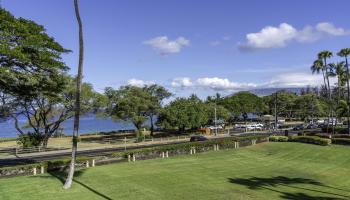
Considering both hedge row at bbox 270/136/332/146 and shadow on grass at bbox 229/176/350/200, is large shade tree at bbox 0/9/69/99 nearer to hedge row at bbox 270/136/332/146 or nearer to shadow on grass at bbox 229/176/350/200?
shadow on grass at bbox 229/176/350/200

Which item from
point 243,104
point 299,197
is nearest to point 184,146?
point 299,197

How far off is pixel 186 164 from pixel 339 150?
73.1 ft

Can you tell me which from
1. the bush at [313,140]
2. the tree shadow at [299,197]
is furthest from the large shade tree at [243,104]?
the tree shadow at [299,197]

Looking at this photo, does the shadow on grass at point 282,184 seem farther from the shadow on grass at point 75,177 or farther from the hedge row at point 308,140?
the hedge row at point 308,140

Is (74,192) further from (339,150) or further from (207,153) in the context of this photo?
(339,150)

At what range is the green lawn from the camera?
2273 centimetres

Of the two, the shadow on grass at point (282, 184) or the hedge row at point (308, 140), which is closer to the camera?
the shadow on grass at point (282, 184)

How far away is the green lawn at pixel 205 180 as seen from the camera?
74.6 feet

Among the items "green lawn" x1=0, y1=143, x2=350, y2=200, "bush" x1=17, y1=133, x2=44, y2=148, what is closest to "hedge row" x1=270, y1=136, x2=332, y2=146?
"green lawn" x1=0, y1=143, x2=350, y2=200

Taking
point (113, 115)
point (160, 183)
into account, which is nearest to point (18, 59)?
point (160, 183)

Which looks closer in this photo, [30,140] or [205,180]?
[205,180]

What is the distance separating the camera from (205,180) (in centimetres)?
2780

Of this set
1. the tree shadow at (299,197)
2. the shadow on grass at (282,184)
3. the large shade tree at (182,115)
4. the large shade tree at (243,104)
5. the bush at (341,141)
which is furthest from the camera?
the large shade tree at (243,104)

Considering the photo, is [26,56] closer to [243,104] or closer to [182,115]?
[182,115]
